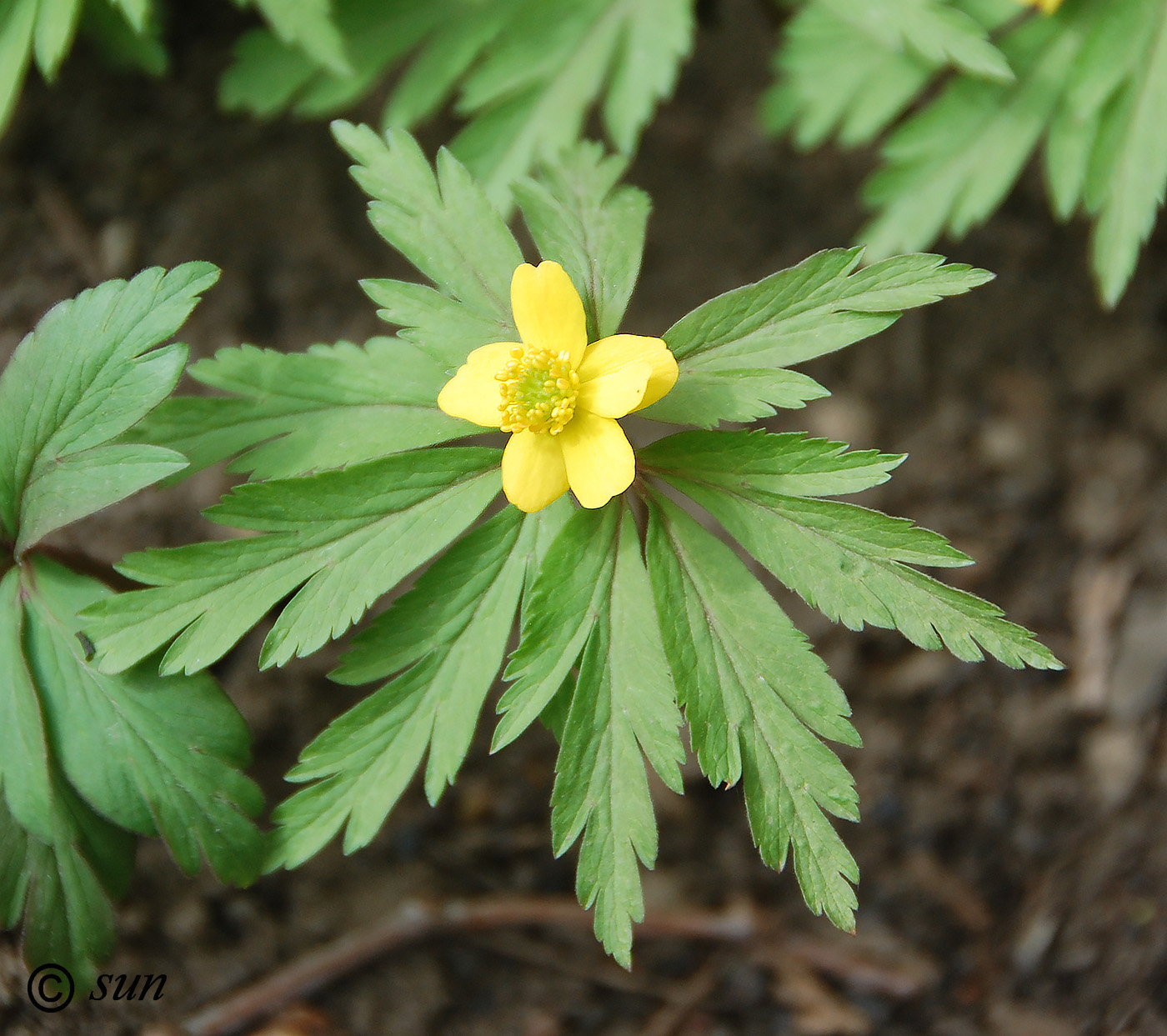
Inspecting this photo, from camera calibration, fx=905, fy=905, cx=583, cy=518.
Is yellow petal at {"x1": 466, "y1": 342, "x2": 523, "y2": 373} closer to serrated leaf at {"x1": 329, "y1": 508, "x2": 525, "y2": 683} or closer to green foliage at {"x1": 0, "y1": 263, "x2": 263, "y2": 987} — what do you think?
serrated leaf at {"x1": 329, "y1": 508, "x2": 525, "y2": 683}

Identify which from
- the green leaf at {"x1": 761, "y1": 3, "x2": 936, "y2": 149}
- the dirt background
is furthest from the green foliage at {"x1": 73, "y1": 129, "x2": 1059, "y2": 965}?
the green leaf at {"x1": 761, "y1": 3, "x2": 936, "y2": 149}

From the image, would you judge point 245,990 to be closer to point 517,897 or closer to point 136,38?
point 517,897

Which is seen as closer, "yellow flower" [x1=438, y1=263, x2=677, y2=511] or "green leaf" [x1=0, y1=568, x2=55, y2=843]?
"yellow flower" [x1=438, y1=263, x2=677, y2=511]

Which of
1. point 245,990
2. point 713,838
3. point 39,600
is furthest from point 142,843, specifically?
point 713,838

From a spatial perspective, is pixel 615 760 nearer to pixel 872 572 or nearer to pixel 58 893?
pixel 872 572

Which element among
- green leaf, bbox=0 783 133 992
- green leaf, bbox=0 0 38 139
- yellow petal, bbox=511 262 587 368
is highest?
green leaf, bbox=0 0 38 139

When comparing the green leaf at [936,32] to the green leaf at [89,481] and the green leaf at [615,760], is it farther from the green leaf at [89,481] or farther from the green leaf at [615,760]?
the green leaf at [89,481]
